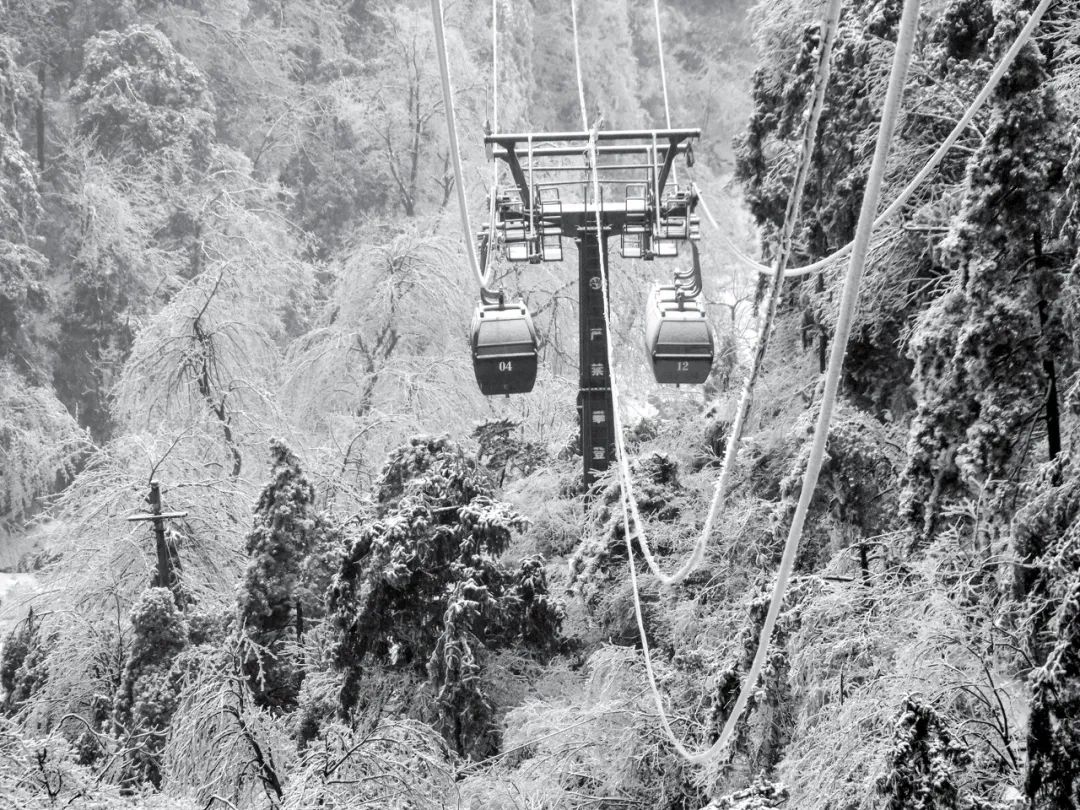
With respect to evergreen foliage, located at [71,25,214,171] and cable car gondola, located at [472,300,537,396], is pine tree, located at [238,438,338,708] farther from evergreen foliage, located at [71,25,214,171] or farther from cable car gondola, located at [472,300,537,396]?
evergreen foliage, located at [71,25,214,171]

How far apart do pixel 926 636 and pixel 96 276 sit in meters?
22.4

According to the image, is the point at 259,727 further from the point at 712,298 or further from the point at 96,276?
the point at 96,276

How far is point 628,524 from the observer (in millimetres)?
7895

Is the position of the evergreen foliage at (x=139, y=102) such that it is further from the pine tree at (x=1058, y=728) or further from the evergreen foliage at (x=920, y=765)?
the pine tree at (x=1058, y=728)

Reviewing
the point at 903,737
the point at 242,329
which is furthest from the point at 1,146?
the point at 903,737

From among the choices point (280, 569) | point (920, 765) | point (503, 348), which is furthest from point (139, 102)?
point (920, 765)

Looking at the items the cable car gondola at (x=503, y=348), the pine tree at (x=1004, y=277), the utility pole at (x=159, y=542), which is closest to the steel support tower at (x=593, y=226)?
the cable car gondola at (x=503, y=348)

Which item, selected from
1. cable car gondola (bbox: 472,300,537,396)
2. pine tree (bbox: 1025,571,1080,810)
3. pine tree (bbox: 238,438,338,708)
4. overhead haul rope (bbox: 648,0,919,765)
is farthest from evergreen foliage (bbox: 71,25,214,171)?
overhead haul rope (bbox: 648,0,919,765)

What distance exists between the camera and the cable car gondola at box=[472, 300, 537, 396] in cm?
976

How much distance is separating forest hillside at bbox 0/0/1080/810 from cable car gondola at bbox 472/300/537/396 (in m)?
1.23

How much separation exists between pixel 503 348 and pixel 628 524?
8.02 ft

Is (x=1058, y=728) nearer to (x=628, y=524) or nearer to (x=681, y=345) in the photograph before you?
(x=628, y=524)

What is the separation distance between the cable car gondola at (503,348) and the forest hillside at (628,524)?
123 cm

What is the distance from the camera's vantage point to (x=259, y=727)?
9422 mm
